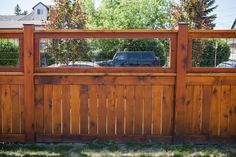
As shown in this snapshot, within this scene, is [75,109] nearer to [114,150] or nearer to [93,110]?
[93,110]

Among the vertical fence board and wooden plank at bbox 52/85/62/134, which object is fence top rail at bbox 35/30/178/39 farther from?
the vertical fence board

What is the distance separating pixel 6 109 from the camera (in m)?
5.53

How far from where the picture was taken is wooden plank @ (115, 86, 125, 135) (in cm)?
552

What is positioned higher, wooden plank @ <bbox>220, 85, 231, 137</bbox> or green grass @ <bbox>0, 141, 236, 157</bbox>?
wooden plank @ <bbox>220, 85, 231, 137</bbox>

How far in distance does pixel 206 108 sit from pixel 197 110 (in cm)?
14

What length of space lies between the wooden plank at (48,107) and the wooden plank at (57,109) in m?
0.05

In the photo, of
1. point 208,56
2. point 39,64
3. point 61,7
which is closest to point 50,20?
point 61,7

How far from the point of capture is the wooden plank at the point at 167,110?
217 inches

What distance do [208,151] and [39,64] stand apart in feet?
9.47

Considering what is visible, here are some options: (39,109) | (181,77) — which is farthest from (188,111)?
(39,109)

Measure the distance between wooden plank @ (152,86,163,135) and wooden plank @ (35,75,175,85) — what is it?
11 centimetres

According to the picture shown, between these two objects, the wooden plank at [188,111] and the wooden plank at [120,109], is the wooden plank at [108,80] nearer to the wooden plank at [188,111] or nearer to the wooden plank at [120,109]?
the wooden plank at [120,109]

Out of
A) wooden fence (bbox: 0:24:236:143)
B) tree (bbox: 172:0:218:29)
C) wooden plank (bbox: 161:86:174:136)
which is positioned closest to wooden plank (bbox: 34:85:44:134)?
wooden fence (bbox: 0:24:236:143)

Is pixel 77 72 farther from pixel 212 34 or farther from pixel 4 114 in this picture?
pixel 212 34
